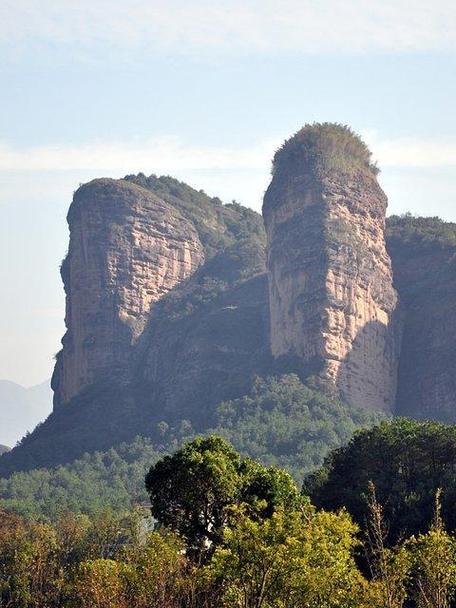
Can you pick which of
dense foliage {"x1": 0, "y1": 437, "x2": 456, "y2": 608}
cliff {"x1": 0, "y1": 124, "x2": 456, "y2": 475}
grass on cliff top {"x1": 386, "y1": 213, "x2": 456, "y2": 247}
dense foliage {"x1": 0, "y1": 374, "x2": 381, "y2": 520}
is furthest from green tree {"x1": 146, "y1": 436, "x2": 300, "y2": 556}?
grass on cliff top {"x1": 386, "y1": 213, "x2": 456, "y2": 247}

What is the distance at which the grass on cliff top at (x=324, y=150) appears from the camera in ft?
572

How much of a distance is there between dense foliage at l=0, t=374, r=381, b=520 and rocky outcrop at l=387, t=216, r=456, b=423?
11413mm

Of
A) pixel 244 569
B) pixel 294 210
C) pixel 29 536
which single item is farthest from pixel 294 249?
pixel 244 569

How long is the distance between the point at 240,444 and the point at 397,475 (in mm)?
74279

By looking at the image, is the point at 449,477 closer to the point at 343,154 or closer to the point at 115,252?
the point at 343,154

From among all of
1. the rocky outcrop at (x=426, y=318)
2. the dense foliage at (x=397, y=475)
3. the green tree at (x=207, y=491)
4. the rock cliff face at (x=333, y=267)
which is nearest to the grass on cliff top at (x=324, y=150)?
the rock cliff face at (x=333, y=267)

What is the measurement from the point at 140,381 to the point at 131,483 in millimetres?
38381

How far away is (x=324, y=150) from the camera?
175500 mm

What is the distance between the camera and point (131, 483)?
154 metres

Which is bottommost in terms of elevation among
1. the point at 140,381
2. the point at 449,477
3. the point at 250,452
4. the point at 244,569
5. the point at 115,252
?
the point at 244,569

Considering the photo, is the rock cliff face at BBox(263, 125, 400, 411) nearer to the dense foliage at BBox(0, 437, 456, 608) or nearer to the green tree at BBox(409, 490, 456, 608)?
the dense foliage at BBox(0, 437, 456, 608)

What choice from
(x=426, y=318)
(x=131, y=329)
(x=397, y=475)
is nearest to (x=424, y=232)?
(x=426, y=318)

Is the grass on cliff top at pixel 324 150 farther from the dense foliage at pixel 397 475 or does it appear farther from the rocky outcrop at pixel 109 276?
the dense foliage at pixel 397 475

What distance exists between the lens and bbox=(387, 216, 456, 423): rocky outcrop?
172 meters
